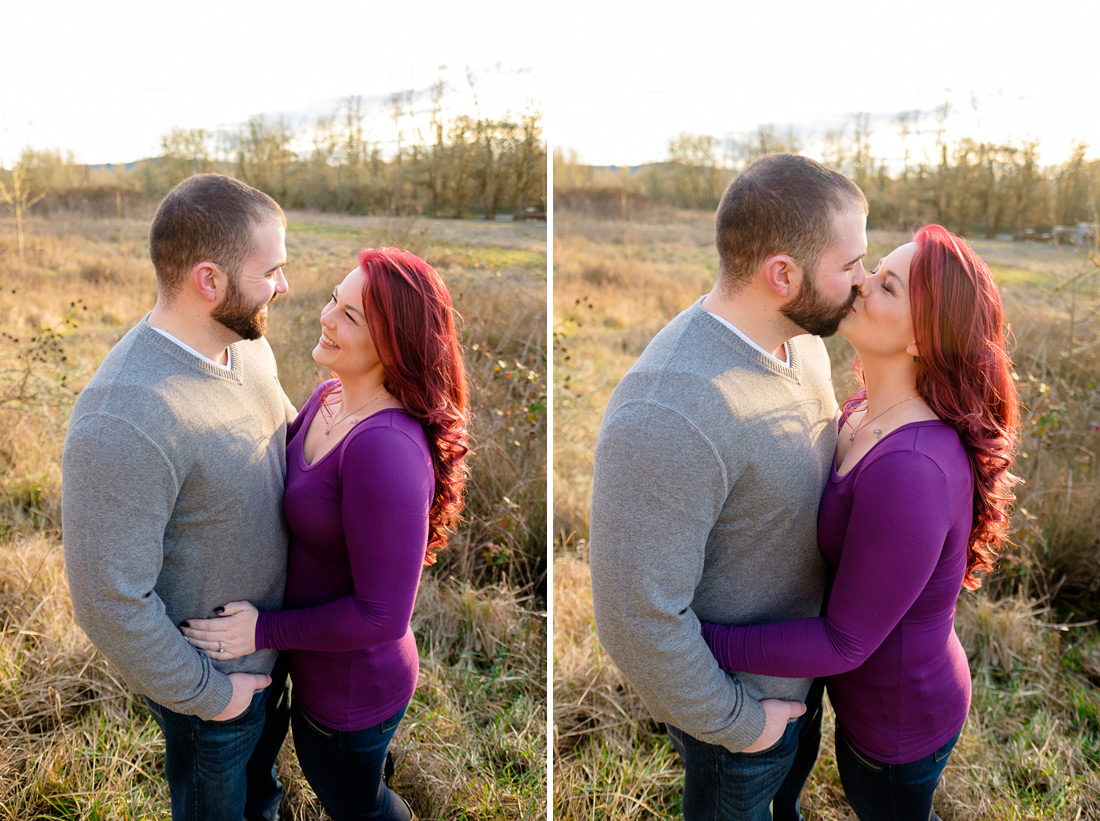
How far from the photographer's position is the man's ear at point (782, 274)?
173cm

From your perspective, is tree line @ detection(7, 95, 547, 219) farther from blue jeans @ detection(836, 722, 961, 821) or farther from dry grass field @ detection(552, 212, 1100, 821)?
blue jeans @ detection(836, 722, 961, 821)

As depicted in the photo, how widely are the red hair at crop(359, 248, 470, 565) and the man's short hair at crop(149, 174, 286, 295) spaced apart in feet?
0.97

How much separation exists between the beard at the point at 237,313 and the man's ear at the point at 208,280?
0.02 metres

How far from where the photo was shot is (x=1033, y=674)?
3.80 meters

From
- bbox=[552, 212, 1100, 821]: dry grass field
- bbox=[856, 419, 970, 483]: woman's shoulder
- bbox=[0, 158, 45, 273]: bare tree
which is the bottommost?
bbox=[552, 212, 1100, 821]: dry grass field

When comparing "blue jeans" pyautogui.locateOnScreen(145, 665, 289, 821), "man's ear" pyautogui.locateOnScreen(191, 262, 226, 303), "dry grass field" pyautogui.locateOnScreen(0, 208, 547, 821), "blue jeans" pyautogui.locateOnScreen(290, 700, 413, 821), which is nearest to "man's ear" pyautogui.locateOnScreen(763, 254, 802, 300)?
"man's ear" pyautogui.locateOnScreen(191, 262, 226, 303)

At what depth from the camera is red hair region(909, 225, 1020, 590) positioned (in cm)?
173

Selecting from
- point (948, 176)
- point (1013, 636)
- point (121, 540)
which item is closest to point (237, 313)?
point (121, 540)

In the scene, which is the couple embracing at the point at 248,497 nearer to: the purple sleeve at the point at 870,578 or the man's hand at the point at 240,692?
the man's hand at the point at 240,692

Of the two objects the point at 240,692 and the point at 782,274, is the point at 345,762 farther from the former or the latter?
the point at 782,274

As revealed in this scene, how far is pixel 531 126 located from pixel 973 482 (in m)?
5.18

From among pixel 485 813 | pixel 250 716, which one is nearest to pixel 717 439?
pixel 250 716

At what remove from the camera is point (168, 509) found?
176cm

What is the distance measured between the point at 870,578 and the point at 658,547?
0.46 meters
